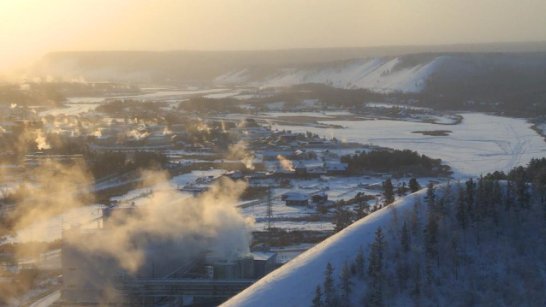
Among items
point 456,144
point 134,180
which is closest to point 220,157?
point 134,180

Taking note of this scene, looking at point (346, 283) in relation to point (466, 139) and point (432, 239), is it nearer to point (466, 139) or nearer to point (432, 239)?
point (432, 239)

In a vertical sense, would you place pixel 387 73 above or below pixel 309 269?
above

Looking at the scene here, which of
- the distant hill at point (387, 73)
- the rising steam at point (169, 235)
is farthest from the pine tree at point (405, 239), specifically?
the distant hill at point (387, 73)

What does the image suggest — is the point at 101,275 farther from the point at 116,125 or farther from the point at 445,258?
the point at 116,125

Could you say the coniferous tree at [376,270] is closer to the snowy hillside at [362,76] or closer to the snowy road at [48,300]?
the snowy road at [48,300]

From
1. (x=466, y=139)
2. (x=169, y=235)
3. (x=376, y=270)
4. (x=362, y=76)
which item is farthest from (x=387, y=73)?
(x=376, y=270)
